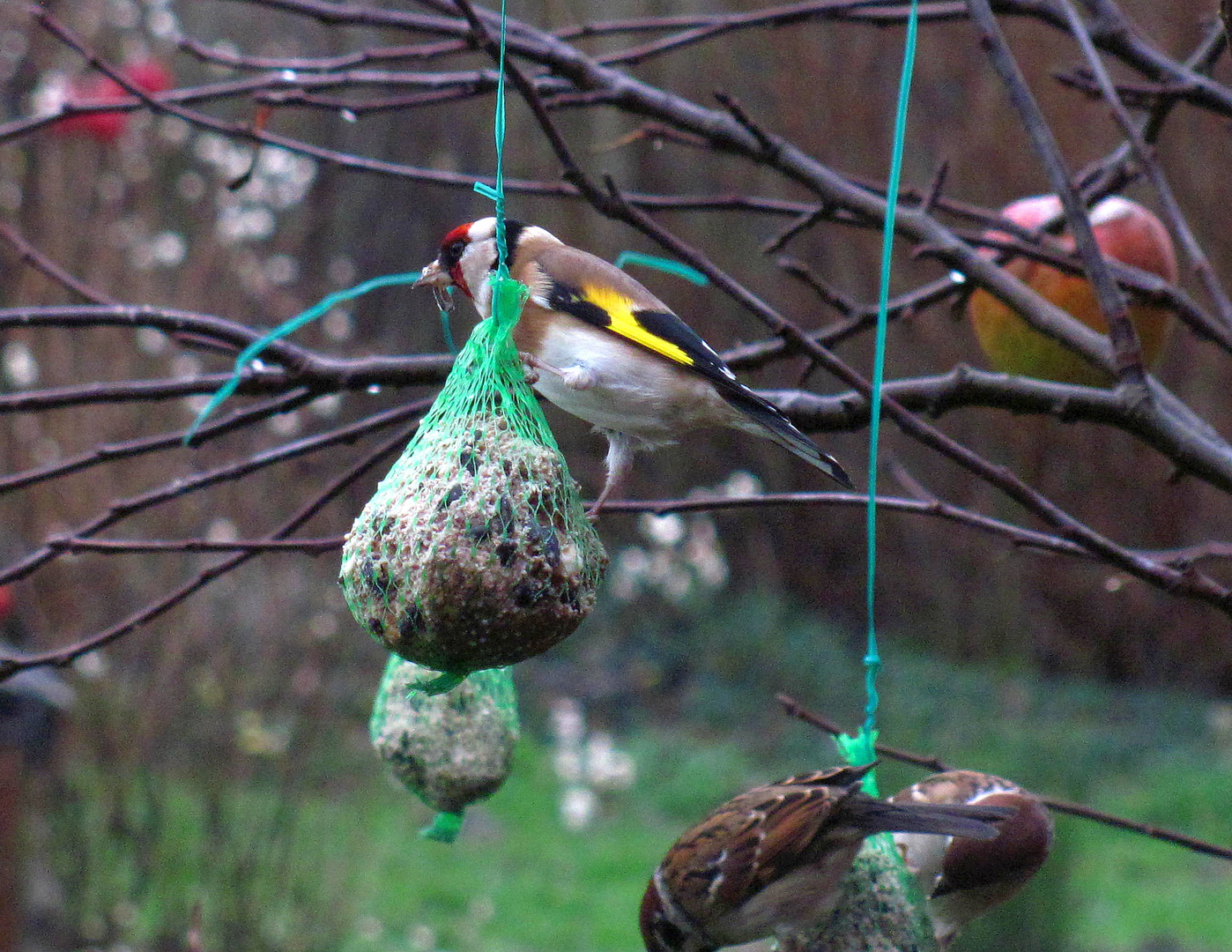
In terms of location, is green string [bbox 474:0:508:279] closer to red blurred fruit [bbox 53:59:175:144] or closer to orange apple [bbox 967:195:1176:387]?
orange apple [bbox 967:195:1176:387]

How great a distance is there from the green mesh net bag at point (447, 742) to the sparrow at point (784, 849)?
50 cm

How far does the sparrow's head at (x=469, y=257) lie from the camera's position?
5.95 ft

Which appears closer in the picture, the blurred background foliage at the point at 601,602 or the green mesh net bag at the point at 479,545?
the green mesh net bag at the point at 479,545

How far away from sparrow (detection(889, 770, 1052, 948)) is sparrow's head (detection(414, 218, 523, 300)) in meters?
0.91

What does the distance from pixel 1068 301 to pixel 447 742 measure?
1.46 m

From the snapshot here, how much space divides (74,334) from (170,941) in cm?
292

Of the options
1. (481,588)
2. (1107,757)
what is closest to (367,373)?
(481,588)

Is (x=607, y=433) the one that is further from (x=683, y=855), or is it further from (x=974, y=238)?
(x=974, y=238)

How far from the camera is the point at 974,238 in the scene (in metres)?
2.14

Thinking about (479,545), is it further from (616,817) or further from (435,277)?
(616,817)

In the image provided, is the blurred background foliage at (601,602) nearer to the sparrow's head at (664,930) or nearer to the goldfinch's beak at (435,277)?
the sparrow's head at (664,930)

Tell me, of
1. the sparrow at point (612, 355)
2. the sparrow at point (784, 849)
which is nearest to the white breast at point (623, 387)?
the sparrow at point (612, 355)

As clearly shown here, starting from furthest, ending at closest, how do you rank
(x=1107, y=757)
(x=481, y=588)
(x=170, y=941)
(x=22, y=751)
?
(x=1107, y=757) < (x=170, y=941) < (x=22, y=751) < (x=481, y=588)

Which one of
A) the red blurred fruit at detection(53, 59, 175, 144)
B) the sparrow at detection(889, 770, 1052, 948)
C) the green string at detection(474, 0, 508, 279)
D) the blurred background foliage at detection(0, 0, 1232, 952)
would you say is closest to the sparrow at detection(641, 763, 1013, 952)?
the sparrow at detection(889, 770, 1052, 948)
